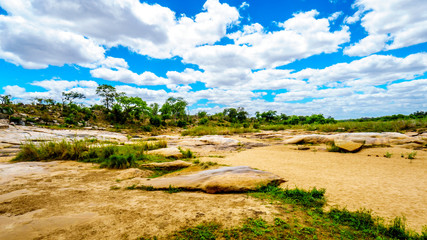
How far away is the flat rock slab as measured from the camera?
14.3 ft

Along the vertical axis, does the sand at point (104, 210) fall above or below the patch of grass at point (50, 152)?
below

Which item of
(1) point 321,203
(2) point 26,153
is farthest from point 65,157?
(1) point 321,203

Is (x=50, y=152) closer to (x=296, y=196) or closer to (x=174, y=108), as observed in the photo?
(x=296, y=196)

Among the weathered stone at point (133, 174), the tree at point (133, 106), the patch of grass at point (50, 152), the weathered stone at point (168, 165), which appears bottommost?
the weathered stone at point (133, 174)

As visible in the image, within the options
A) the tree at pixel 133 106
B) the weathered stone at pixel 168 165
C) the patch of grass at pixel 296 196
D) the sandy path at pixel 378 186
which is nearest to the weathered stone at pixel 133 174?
the weathered stone at pixel 168 165

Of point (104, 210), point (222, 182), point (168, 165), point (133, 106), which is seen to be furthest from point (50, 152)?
point (133, 106)

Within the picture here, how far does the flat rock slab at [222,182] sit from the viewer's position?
4.36 m

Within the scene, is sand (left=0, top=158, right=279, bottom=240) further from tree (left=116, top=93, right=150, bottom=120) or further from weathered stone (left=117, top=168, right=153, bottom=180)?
tree (left=116, top=93, right=150, bottom=120)

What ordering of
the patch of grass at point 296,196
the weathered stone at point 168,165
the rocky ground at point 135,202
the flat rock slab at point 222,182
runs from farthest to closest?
the weathered stone at point 168,165 < the flat rock slab at point 222,182 < the patch of grass at point 296,196 < the rocky ground at point 135,202

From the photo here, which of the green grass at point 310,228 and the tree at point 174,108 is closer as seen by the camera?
the green grass at point 310,228

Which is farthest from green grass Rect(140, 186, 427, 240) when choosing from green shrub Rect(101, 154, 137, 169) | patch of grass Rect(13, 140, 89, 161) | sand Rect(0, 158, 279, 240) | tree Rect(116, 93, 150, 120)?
tree Rect(116, 93, 150, 120)

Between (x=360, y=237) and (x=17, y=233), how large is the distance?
5005 millimetres

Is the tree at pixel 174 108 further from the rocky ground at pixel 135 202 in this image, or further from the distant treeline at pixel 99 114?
the rocky ground at pixel 135 202

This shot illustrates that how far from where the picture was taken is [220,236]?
2.51 metres
